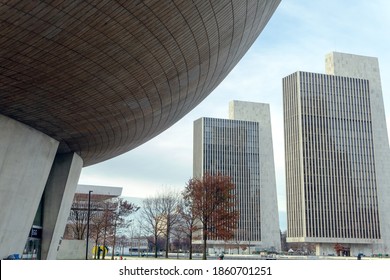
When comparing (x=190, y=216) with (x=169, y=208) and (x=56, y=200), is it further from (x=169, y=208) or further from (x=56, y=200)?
(x=56, y=200)

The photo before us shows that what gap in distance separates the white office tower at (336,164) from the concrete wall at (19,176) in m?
80.2

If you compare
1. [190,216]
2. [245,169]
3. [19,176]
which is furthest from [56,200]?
[245,169]

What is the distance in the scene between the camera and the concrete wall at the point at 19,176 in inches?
784

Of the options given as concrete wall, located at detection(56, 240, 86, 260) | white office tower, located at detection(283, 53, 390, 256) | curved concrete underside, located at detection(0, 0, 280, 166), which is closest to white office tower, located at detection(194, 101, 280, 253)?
white office tower, located at detection(283, 53, 390, 256)

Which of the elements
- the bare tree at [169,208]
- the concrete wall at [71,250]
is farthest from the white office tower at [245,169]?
the concrete wall at [71,250]

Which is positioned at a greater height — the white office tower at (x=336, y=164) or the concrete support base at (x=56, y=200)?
the white office tower at (x=336, y=164)

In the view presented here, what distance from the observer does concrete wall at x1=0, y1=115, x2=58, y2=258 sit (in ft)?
65.4

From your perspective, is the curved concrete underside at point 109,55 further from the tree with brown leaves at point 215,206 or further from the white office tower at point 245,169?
the white office tower at point 245,169

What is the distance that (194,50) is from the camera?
53.8ft

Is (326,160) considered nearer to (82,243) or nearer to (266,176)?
(266,176)

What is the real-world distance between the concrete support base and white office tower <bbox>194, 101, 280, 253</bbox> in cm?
8598

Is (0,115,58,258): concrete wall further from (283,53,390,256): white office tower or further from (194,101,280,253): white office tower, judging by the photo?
(194,101,280,253): white office tower
